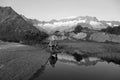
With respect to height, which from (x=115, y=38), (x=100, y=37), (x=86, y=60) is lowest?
(x=86, y=60)

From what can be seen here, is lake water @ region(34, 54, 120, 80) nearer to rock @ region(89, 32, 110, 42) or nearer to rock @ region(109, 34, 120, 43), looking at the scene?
rock @ region(109, 34, 120, 43)

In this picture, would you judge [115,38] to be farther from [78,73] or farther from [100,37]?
[78,73]

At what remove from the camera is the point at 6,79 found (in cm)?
2692

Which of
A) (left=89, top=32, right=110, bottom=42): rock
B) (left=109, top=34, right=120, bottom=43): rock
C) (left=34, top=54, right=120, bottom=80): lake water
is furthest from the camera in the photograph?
(left=89, top=32, right=110, bottom=42): rock

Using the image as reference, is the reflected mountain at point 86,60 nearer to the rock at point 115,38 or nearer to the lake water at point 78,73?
the lake water at point 78,73

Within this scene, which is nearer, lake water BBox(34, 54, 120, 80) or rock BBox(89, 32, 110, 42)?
lake water BBox(34, 54, 120, 80)

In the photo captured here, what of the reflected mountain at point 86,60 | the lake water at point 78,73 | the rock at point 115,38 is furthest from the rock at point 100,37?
the lake water at point 78,73

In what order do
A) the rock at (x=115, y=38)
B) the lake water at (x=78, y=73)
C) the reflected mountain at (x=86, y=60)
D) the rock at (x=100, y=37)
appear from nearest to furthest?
the lake water at (x=78, y=73) → the reflected mountain at (x=86, y=60) → the rock at (x=115, y=38) → the rock at (x=100, y=37)

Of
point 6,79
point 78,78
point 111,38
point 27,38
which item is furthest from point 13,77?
point 27,38

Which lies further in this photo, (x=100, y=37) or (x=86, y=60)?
(x=100, y=37)

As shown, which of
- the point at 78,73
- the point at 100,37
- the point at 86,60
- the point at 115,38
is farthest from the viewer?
the point at 100,37

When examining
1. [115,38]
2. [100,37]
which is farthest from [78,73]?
[100,37]

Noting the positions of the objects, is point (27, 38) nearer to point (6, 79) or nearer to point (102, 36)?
point (102, 36)

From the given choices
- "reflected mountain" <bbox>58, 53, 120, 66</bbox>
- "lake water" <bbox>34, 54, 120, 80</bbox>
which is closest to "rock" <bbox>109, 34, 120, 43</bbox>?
"reflected mountain" <bbox>58, 53, 120, 66</bbox>
